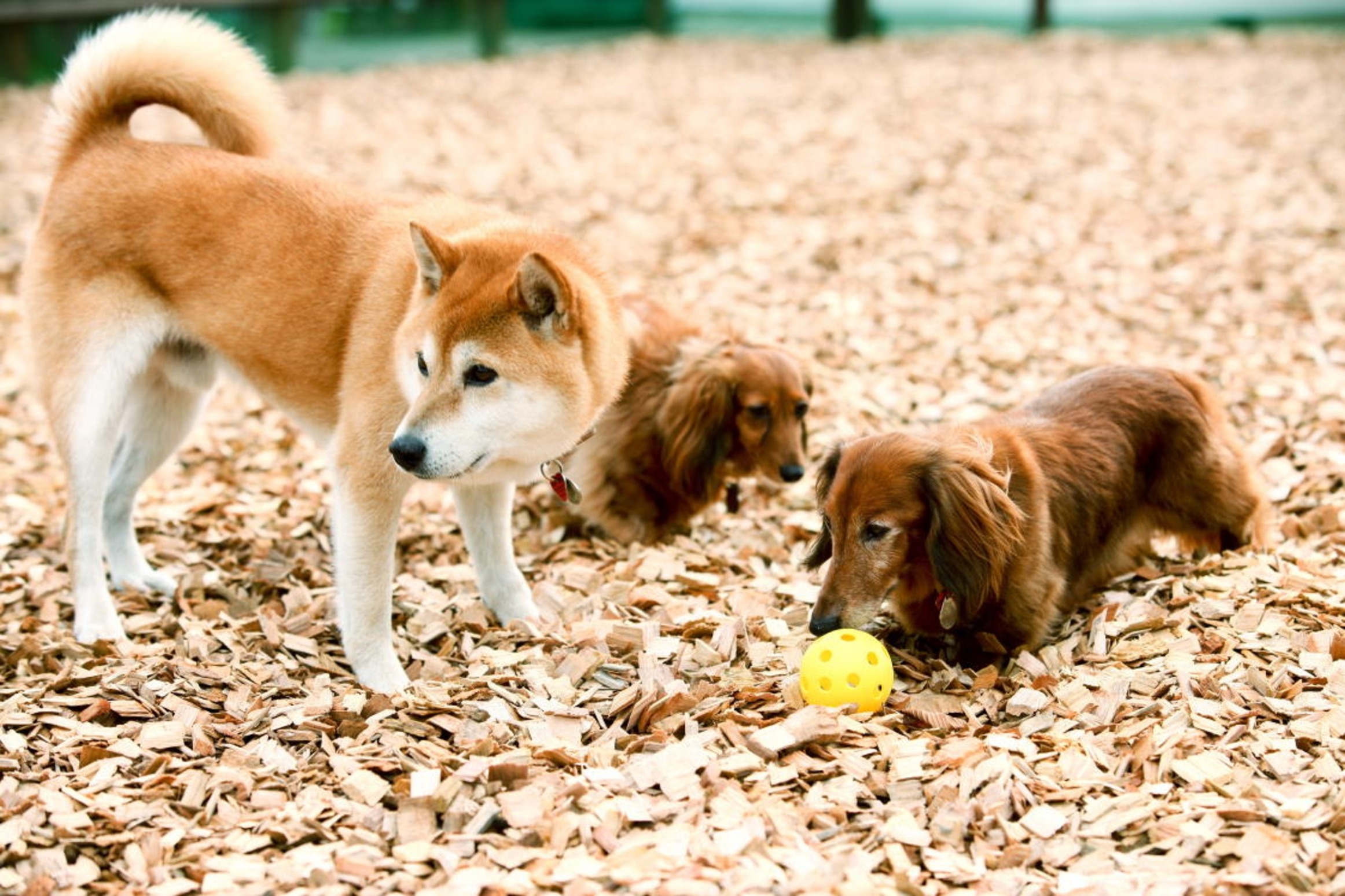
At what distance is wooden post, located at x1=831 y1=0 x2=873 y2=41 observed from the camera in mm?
16531

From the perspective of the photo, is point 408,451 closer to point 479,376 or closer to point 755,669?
point 479,376

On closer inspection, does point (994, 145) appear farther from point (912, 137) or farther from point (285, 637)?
point (285, 637)

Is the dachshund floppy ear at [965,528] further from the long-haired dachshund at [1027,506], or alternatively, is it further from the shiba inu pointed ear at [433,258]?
the shiba inu pointed ear at [433,258]

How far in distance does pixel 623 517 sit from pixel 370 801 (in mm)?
2354

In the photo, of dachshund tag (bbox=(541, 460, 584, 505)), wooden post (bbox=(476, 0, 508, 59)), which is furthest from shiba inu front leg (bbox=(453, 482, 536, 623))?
wooden post (bbox=(476, 0, 508, 59))

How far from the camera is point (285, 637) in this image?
174 inches

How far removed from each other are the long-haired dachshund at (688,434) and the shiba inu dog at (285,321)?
970 mm

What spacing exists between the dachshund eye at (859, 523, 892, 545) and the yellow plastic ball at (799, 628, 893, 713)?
0.31 meters

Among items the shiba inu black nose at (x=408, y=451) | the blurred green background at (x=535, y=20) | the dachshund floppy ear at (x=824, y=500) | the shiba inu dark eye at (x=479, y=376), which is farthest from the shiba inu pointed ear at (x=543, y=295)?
the blurred green background at (x=535, y=20)

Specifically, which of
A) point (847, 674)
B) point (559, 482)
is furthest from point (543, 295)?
point (847, 674)

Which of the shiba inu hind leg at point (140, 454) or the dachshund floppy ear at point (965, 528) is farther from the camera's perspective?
the shiba inu hind leg at point (140, 454)

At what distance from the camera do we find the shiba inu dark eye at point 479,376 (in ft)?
12.7

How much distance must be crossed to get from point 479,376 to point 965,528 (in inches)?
59.7

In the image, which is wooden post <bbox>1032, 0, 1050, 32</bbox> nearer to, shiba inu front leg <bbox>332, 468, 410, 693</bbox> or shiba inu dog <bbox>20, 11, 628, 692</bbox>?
shiba inu dog <bbox>20, 11, 628, 692</bbox>
